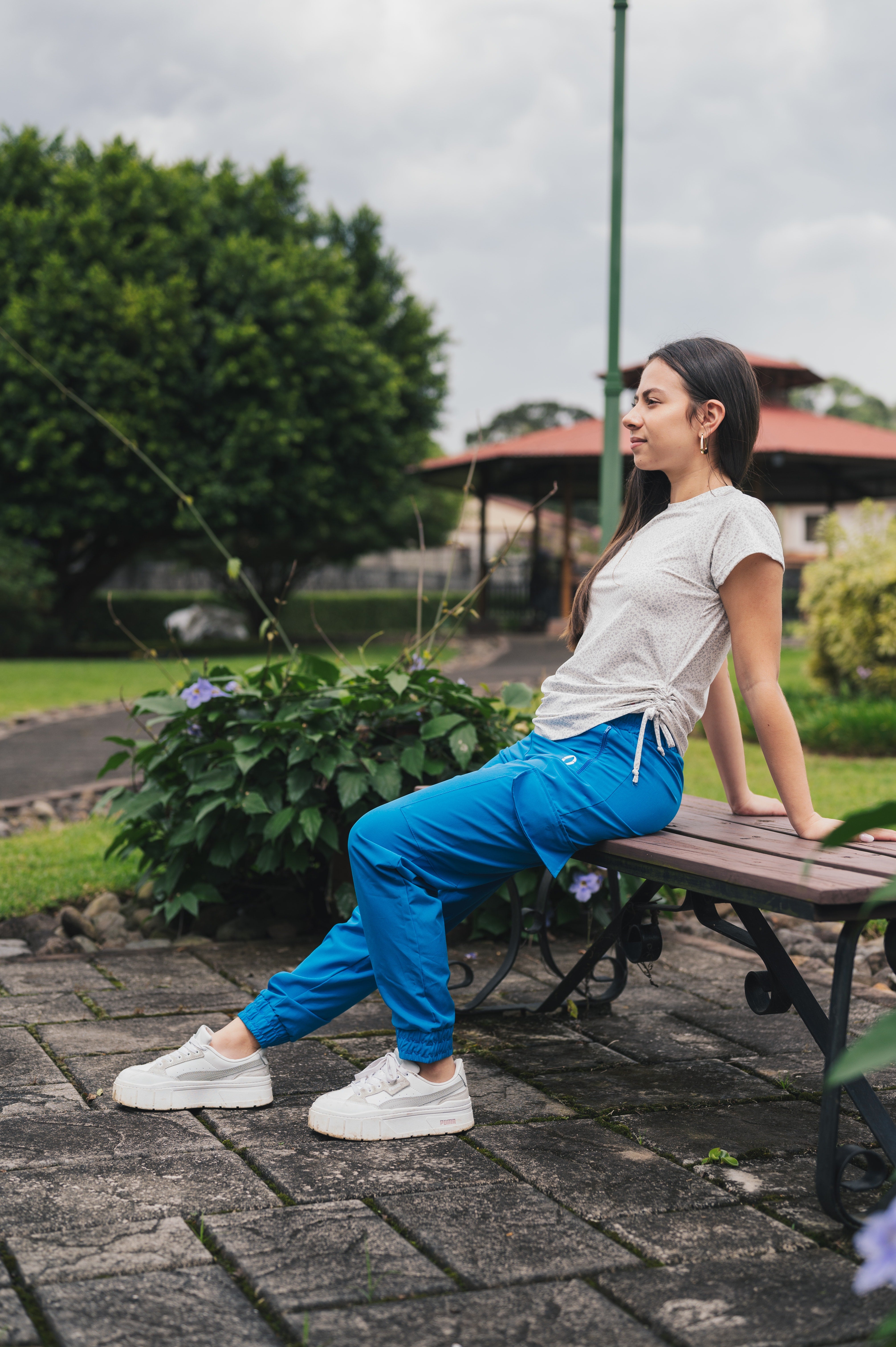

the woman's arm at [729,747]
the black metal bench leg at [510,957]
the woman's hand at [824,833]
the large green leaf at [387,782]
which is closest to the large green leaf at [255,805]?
the large green leaf at [387,782]

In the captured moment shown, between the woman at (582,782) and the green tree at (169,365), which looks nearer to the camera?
the woman at (582,782)

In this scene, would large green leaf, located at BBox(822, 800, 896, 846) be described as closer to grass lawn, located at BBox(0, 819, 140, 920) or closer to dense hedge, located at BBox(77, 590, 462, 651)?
grass lawn, located at BBox(0, 819, 140, 920)

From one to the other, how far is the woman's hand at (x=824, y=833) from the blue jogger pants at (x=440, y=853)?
29 centimetres

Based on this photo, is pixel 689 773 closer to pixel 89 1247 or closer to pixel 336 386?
pixel 89 1247

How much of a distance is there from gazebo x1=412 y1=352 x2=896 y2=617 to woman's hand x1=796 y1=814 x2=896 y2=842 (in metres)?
17.1

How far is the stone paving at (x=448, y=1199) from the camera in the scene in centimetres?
181

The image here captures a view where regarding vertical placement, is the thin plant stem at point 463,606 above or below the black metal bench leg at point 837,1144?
above

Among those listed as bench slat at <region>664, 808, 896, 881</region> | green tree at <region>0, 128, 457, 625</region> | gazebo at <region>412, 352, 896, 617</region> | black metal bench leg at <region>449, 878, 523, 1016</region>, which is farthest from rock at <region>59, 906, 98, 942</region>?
gazebo at <region>412, 352, 896, 617</region>

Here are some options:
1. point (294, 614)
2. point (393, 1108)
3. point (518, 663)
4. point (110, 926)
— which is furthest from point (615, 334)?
point (294, 614)

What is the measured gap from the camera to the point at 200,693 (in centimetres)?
391

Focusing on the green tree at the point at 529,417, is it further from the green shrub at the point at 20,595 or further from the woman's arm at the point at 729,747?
the woman's arm at the point at 729,747

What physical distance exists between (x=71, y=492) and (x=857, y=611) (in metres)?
12.2

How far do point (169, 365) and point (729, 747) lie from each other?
1694 cm

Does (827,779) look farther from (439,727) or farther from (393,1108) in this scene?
(393,1108)
